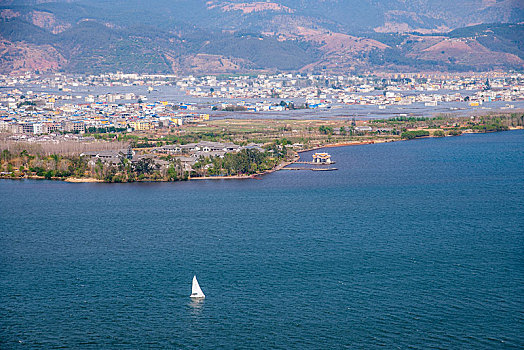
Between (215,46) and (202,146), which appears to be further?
(215,46)

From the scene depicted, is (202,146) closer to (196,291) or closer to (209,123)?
(209,123)

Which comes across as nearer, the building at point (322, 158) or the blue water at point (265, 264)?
the blue water at point (265, 264)

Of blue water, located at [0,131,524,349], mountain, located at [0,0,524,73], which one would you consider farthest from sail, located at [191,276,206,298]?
mountain, located at [0,0,524,73]

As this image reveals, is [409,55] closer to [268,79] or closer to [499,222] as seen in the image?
[268,79]

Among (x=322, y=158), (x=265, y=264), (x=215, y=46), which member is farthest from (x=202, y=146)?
(x=215, y=46)

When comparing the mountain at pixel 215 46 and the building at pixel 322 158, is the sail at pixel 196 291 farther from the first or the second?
the mountain at pixel 215 46

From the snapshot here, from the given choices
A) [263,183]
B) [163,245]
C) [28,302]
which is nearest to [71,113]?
[263,183]

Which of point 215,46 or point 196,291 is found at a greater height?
point 215,46

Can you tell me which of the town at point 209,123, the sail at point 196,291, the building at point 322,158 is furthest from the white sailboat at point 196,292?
the building at point 322,158
